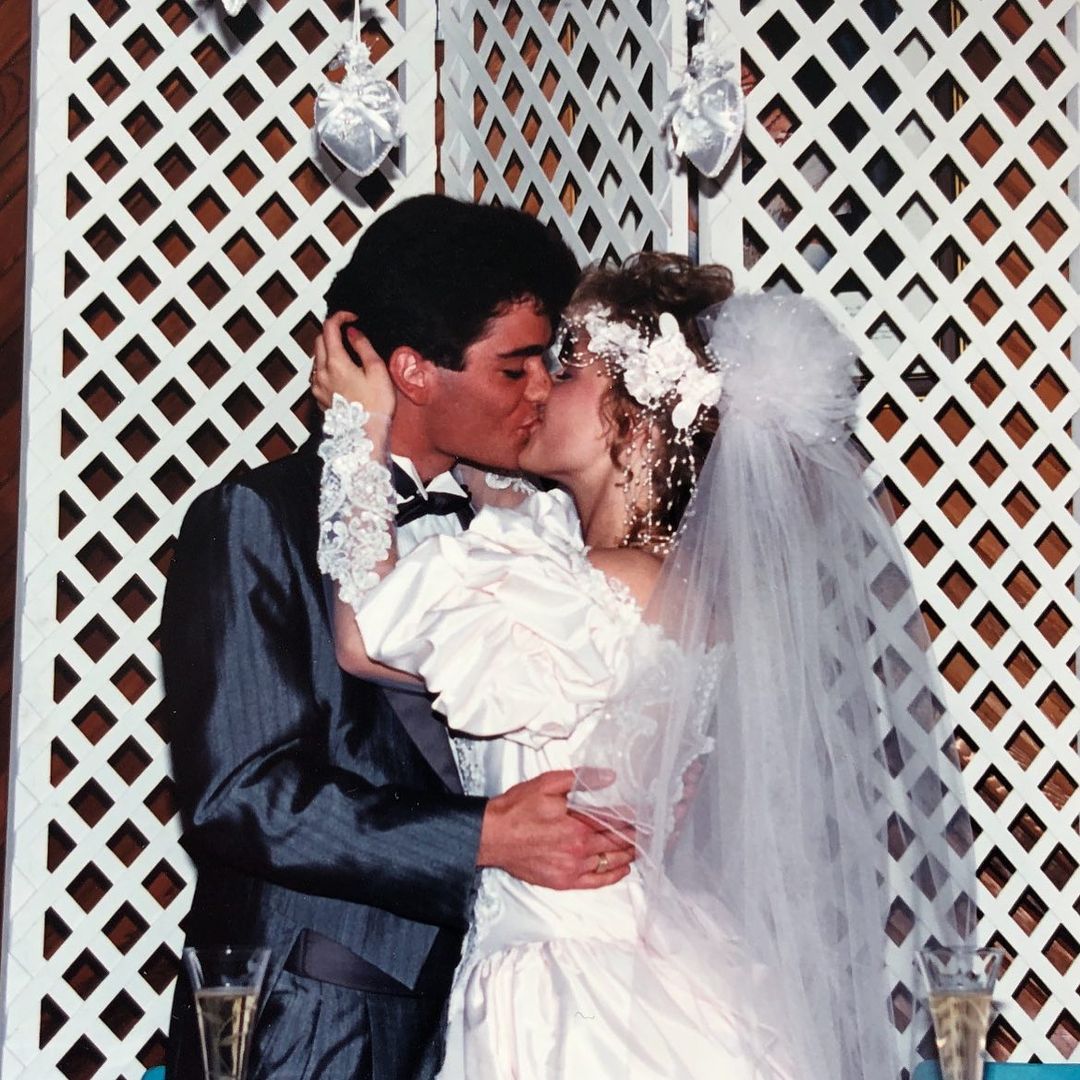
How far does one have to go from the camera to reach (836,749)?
76.0 inches

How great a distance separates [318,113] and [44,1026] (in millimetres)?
1895

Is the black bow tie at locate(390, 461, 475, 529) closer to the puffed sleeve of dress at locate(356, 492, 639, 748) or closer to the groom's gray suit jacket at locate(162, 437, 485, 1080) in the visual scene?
the groom's gray suit jacket at locate(162, 437, 485, 1080)

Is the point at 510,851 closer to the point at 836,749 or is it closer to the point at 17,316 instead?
the point at 836,749

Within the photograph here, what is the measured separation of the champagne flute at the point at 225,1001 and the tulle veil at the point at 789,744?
394 mm

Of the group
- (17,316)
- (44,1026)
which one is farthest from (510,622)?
(44,1026)

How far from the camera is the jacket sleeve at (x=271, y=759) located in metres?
2.00

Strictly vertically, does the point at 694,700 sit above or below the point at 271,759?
below

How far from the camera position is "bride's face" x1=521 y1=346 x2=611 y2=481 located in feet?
6.96

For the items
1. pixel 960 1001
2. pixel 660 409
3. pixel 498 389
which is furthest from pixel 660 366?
pixel 960 1001

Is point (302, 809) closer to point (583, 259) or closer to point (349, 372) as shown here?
point (349, 372)

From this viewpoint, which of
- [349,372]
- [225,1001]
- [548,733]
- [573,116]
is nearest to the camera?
[225,1001]

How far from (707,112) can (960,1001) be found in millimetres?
1197

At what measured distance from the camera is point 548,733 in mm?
1982

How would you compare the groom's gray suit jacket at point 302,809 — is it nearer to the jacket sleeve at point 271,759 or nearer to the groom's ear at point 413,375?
the jacket sleeve at point 271,759
